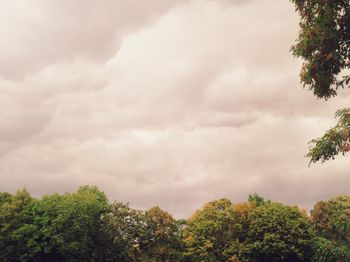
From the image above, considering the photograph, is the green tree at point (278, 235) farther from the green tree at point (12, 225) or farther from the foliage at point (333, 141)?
the foliage at point (333, 141)

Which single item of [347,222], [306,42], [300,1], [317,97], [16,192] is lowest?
[347,222]

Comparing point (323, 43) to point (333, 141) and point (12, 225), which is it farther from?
point (12, 225)

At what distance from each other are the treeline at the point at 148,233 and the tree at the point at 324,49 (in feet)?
159

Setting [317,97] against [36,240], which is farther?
[36,240]

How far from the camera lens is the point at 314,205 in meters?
71.3

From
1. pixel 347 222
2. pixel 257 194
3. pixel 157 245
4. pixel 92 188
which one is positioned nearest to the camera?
pixel 347 222

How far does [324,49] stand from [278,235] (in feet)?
164

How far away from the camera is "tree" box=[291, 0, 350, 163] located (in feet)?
46.3

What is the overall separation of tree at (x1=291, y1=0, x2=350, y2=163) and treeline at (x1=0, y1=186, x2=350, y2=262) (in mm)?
48563

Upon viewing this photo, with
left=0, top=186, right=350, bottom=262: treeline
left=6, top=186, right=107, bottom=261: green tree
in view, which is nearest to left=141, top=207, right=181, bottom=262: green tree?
left=0, top=186, right=350, bottom=262: treeline

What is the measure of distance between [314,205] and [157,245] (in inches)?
1021

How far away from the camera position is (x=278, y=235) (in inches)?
2414

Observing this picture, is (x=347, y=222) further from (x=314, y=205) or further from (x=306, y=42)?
(x=314, y=205)

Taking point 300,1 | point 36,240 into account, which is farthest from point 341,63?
point 36,240
